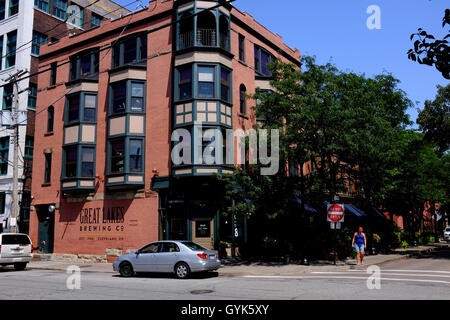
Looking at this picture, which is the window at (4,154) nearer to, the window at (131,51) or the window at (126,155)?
the window at (126,155)

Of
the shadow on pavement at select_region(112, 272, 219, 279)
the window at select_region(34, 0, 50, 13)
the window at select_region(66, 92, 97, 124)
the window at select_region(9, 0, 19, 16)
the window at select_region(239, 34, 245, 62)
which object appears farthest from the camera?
the window at select_region(34, 0, 50, 13)

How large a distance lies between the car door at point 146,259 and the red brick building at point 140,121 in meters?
5.68

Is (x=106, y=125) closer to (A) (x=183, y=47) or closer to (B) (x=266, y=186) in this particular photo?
(A) (x=183, y=47)

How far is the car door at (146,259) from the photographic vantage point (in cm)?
1622

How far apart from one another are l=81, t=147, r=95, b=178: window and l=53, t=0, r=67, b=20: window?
1631cm

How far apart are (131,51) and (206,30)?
5.24 meters

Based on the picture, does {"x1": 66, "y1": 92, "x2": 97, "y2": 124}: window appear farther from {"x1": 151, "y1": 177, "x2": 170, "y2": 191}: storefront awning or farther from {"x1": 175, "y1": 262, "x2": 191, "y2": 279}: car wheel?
{"x1": 175, "y1": 262, "x2": 191, "y2": 279}: car wheel

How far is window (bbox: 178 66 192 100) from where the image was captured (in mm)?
23212

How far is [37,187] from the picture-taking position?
2825 centimetres

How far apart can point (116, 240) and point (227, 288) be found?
13.6m

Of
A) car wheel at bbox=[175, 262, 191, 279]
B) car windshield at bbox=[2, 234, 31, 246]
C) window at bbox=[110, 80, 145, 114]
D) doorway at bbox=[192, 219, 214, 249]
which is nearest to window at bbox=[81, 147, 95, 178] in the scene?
window at bbox=[110, 80, 145, 114]
